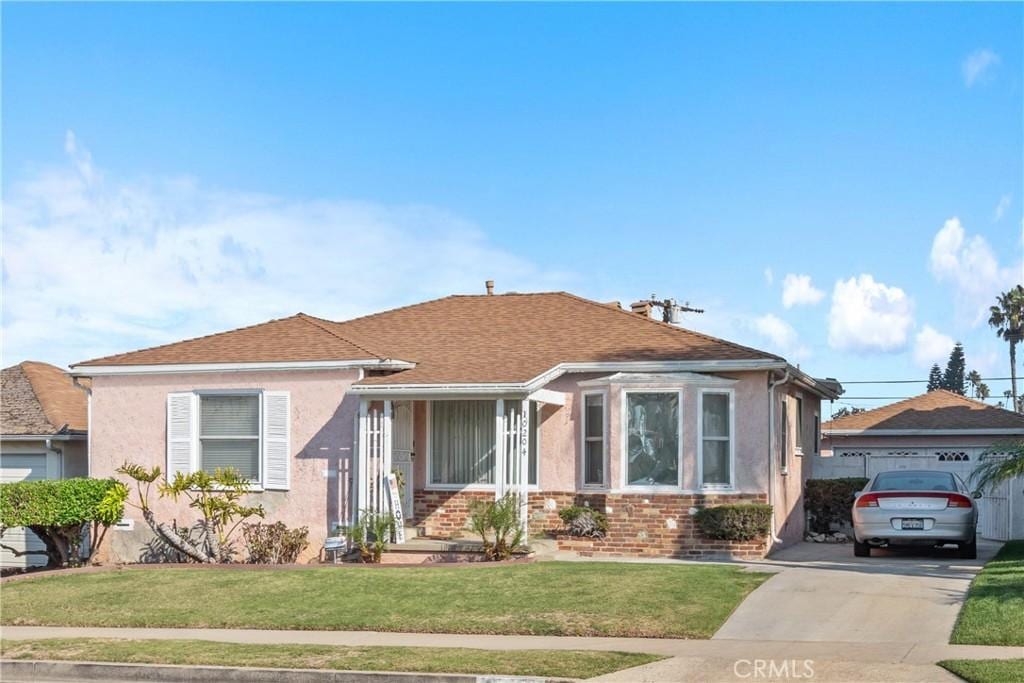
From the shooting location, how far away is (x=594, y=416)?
67.9 ft

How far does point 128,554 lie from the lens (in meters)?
21.3

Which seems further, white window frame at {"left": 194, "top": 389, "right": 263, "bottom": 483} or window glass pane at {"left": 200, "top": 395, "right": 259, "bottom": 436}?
window glass pane at {"left": 200, "top": 395, "right": 259, "bottom": 436}

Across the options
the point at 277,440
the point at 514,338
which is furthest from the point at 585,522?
the point at 277,440

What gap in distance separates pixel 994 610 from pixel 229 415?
12.8 m

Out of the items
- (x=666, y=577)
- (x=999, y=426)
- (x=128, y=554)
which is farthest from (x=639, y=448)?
(x=999, y=426)

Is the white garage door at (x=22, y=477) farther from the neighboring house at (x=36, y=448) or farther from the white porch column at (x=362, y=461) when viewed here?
the white porch column at (x=362, y=461)

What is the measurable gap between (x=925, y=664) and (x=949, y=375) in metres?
81.0

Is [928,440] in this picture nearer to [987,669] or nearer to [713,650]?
[713,650]

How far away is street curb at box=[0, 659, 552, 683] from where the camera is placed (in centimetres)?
1080

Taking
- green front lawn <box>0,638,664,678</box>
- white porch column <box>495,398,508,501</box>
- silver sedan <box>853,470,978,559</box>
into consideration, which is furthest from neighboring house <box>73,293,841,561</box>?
green front lawn <box>0,638,664,678</box>

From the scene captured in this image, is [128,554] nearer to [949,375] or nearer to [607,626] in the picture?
[607,626]

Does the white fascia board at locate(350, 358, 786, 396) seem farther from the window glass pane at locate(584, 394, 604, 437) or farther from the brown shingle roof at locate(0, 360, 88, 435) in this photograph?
the brown shingle roof at locate(0, 360, 88, 435)

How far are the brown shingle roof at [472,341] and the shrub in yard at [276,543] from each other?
2706 mm

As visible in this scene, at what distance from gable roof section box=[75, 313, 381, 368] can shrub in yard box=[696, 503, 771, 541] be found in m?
5.94
